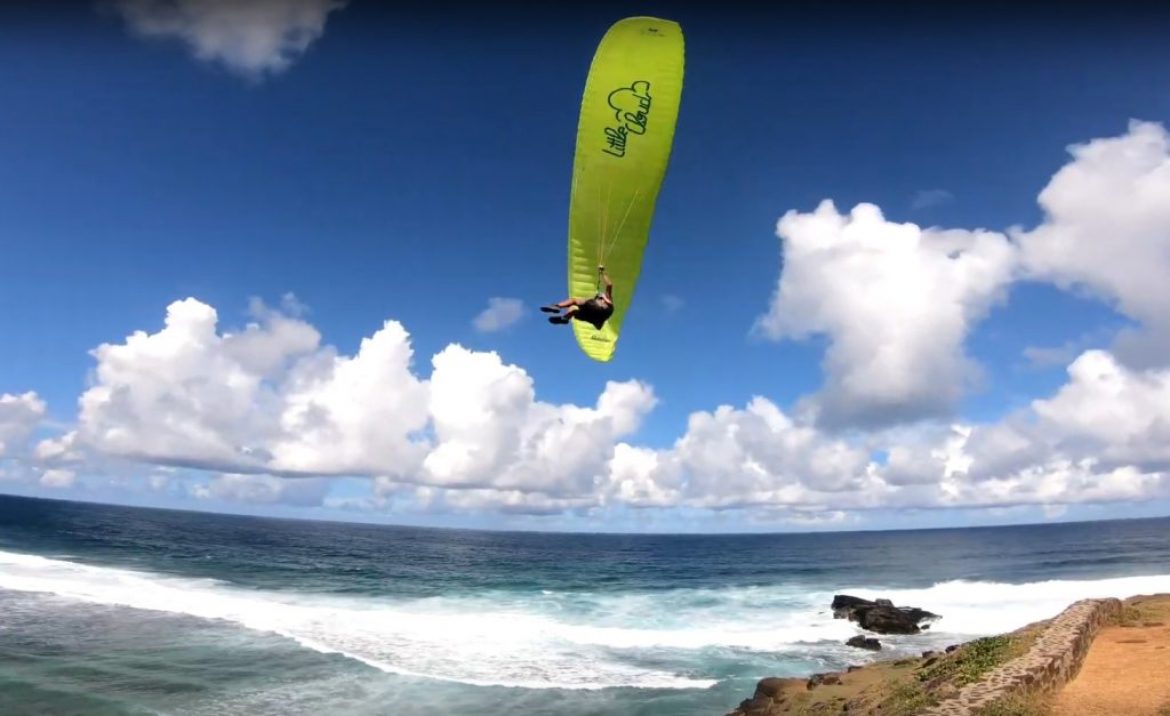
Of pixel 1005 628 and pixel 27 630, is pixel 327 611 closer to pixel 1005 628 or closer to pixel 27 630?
pixel 27 630

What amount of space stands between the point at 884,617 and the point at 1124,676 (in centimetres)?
1905

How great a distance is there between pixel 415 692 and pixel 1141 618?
57.5 ft

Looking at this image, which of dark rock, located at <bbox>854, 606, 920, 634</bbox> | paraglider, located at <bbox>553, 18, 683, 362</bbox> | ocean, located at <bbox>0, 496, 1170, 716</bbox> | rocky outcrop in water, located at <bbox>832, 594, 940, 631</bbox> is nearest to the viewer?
paraglider, located at <bbox>553, 18, 683, 362</bbox>

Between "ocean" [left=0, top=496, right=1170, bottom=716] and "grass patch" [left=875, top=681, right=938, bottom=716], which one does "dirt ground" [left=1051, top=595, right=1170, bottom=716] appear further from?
"ocean" [left=0, top=496, right=1170, bottom=716]

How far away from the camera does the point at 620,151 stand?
1099cm

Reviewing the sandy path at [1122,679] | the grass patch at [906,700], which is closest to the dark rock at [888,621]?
the sandy path at [1122,679]

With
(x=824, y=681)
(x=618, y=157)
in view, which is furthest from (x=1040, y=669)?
(x=618, y=157)

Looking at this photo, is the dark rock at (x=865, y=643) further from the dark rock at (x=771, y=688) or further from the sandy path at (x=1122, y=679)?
the sandy path at (x=1122, y=679)

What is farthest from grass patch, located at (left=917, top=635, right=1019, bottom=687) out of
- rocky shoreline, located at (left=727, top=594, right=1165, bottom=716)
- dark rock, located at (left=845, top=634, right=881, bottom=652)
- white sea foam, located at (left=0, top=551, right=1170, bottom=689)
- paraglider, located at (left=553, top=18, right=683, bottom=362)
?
dark rock, located at (left=845, top=634, right=881, bottom=652)

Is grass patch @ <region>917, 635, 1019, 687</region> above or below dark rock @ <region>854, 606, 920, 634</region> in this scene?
above

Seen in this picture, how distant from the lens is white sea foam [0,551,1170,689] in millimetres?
21703

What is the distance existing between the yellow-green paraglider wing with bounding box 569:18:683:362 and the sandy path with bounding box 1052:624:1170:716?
8.39m

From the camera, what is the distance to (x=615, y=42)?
10.4m

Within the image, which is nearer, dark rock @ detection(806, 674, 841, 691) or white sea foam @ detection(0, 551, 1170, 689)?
dark rock @ detection(806, 674, 841, 691)
